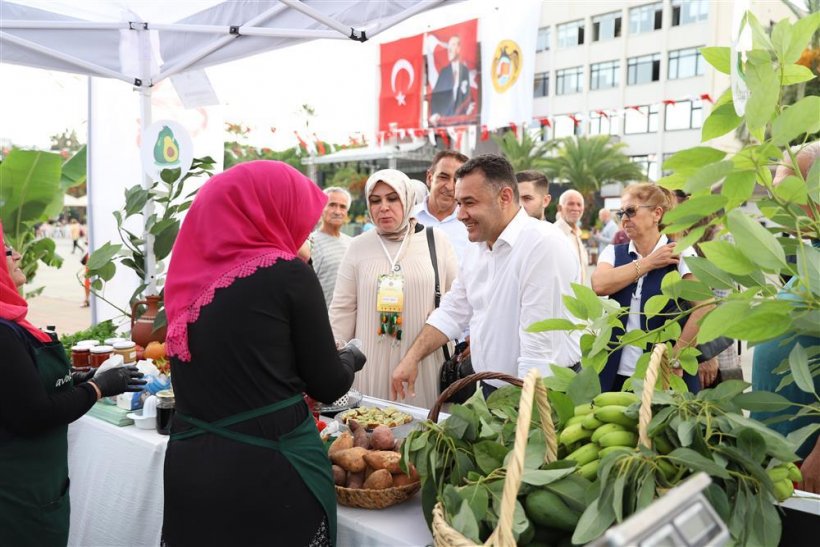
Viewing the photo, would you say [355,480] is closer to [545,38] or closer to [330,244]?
[330,244]

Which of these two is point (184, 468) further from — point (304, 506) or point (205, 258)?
point (205, 258)

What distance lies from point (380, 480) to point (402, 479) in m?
0.06

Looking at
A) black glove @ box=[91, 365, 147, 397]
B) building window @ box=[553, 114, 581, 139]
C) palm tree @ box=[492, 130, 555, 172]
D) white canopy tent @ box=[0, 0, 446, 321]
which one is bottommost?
black glove @ box=[91, 365, 147, 397]

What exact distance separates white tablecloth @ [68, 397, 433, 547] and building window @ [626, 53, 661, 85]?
3639 cm

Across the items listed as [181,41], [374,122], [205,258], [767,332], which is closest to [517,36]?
A: [181,41]

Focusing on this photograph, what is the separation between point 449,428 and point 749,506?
60cm

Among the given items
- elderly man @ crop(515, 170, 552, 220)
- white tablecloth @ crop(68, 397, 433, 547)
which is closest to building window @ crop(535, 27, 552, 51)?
elderly man @ crop(515, 170, 552, 220)

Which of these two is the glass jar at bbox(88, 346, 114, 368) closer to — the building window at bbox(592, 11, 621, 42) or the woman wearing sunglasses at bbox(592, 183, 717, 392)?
the woman wearing sunglasses at bbox(592, 183, 717, 392)

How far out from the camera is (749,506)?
41.8 inches

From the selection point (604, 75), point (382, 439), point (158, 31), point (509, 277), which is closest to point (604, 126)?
point (604, 75)

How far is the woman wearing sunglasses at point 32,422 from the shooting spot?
1.74 m

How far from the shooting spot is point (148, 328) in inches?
123

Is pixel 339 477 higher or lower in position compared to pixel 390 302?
lower

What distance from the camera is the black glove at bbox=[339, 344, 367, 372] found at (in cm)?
183
